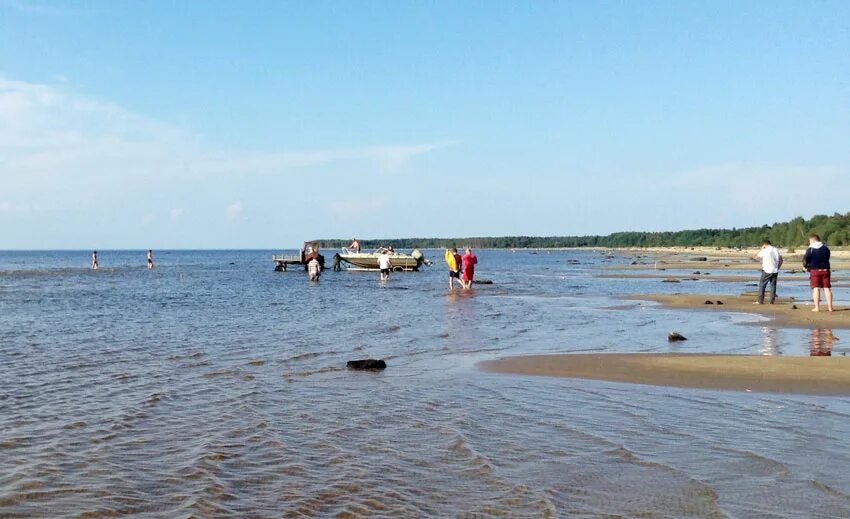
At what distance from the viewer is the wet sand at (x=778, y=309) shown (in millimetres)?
17908

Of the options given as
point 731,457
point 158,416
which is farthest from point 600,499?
point 158,416

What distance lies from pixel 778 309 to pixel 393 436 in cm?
1700

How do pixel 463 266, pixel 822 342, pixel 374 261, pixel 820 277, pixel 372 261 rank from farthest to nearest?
pixel 372 261, pixel 374 261, pixel 463 266, pixel 820 277, pixel 822 342

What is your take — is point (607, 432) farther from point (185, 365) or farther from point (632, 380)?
point (185, 365)

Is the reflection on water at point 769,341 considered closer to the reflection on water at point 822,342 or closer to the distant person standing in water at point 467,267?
the reflection on water at point 822,342

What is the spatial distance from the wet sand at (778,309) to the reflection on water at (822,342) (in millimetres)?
1244

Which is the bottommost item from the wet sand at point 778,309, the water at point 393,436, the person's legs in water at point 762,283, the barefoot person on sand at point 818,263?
the wet sand at point 778,309

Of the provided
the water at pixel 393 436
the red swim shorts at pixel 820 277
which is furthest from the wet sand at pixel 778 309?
the water at pixel 393 436

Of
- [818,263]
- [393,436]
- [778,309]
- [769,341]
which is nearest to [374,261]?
[778,309]

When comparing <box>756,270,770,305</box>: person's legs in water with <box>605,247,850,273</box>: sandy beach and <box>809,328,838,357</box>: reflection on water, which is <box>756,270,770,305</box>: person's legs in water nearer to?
<box>809,328,838,357</box>: reflection on water

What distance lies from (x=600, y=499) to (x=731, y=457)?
67.9 inches

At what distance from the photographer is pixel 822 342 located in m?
14.3

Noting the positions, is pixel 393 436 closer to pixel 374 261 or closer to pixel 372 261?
pixel 374 261

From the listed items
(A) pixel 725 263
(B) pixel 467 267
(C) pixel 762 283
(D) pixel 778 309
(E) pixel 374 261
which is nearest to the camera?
(D) pixel 778 309
